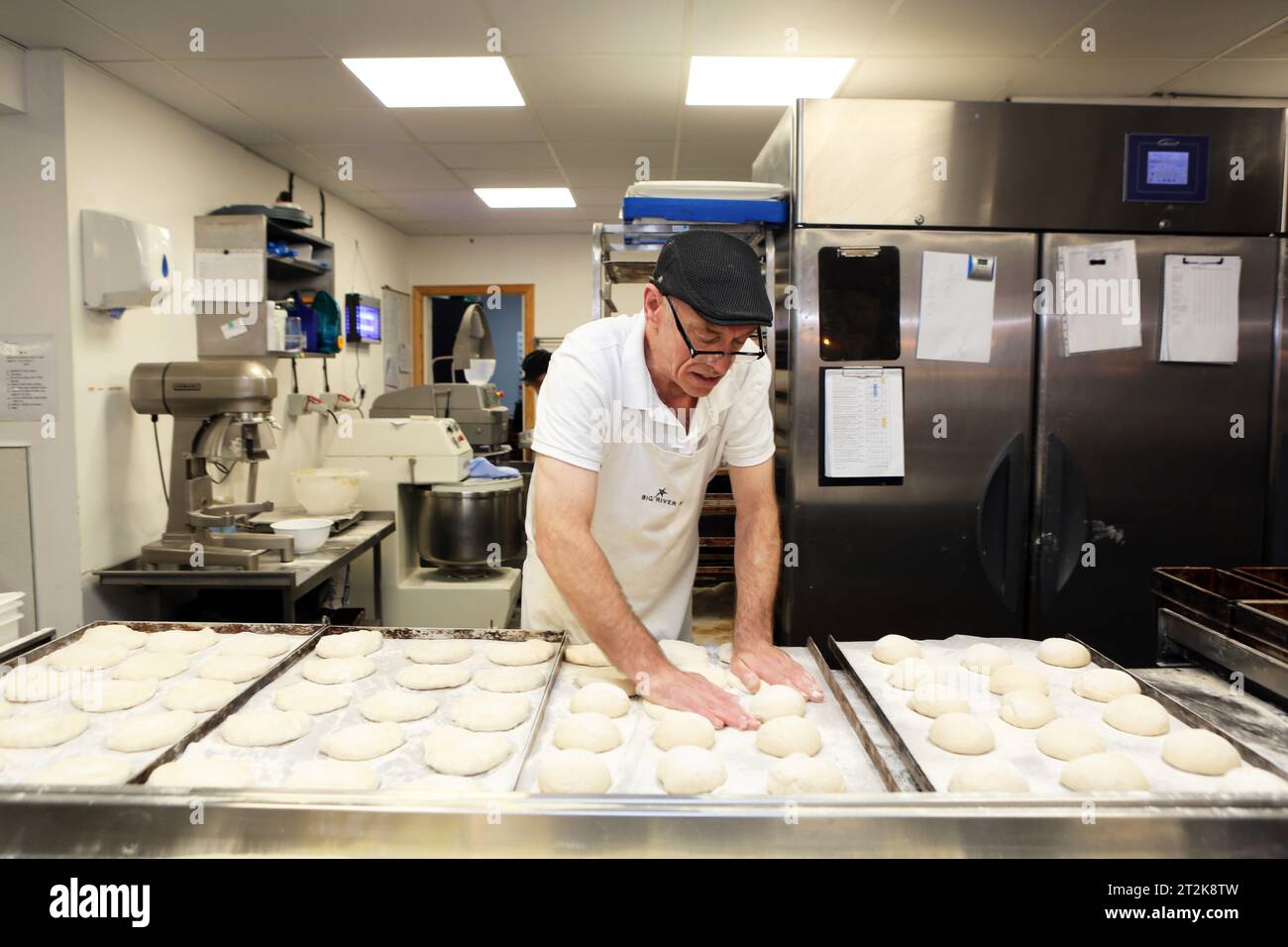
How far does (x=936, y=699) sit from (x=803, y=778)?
458 millimetres

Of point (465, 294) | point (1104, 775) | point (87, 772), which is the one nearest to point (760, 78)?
point (1104, 775)

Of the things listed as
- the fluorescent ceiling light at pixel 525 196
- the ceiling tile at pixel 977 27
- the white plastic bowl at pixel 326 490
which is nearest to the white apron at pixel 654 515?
the white plastic bowl at pixel 326 490

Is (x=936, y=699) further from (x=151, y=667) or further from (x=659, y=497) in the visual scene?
(x=151, y=667)

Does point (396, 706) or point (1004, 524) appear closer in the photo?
point (396, 706)

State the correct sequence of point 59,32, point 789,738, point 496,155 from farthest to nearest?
point 496,155 < point 59,32 < point 789,738

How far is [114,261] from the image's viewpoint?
3289 mm

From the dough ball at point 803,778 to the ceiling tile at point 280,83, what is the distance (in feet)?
11.5

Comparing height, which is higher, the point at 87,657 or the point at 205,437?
the point at 205,437

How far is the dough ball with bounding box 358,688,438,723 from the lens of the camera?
1.46 m

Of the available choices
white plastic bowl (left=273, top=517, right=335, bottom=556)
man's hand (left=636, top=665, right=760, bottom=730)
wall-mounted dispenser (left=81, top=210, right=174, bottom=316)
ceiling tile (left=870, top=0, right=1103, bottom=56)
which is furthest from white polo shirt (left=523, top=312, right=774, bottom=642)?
wall-mounted dispenser (left=81, top=210, right=174, bottom=316)

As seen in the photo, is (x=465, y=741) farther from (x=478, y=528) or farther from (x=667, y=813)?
(x=478, y=528)

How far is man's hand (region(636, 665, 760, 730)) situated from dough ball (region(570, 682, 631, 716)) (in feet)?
0.15

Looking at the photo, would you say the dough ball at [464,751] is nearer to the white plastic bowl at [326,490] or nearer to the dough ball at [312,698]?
the dough ball at [312,698]

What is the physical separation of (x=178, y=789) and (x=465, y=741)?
0.48 metres
